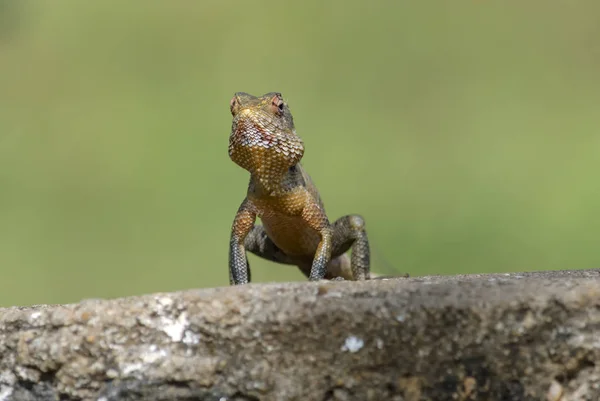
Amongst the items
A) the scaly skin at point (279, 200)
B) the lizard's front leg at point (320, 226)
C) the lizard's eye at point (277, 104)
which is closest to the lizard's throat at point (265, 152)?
the scaly skin at point (279, 200)

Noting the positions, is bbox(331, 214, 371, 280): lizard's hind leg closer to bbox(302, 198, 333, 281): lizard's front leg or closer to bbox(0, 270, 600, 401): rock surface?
bbox(302, 198, 333, 281): lizard's front leg

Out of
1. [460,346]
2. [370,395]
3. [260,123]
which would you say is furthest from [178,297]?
[260,123]

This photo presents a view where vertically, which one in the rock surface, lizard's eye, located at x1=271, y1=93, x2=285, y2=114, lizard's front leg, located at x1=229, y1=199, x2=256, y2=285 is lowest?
the rock surface

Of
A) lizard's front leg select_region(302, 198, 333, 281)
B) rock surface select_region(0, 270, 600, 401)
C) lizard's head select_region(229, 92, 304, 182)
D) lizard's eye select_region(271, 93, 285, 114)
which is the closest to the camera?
rock surface select_region(0, 270, 600, 401)

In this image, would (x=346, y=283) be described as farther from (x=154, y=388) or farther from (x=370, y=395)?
(x=154, y=388)

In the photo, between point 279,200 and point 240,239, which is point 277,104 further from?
point 240,239

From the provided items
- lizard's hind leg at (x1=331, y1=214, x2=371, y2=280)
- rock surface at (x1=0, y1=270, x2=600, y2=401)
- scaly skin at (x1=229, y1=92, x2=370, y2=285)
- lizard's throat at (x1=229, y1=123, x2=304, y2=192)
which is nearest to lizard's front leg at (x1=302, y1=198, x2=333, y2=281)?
scaly skin at (x1=229, y1=92, x2=370, y2=285)

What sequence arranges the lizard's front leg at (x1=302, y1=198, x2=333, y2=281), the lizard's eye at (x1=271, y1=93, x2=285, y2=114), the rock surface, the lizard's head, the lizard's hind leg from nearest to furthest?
the rock surface
the lizard's head
the lizard's eye at (x1=271, y1=93, x2=285, y2=114)
the lizard's front leg at (x1=302, y1=198, x2=333, y2=281)
the lizard's hind leg

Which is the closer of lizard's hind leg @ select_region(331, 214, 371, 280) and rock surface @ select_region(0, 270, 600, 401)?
rock surface @ select_region(0, 270, 600, 401)

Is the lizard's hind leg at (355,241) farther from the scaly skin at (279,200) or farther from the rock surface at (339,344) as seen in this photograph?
the rock surface at (339,344)
